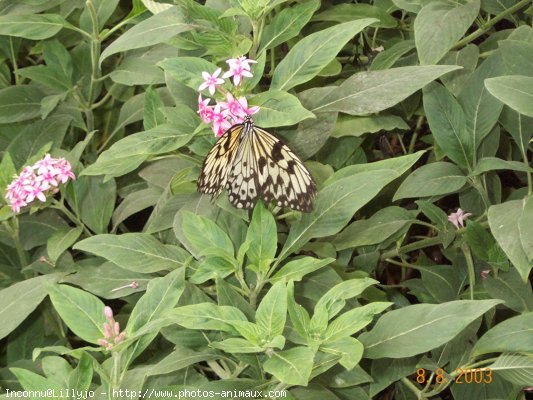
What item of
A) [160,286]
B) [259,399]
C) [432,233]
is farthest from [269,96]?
[432,233]

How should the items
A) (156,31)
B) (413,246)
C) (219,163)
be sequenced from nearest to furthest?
(219,163) → (156,31) → (413,246)

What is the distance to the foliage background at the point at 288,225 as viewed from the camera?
102 centimetres

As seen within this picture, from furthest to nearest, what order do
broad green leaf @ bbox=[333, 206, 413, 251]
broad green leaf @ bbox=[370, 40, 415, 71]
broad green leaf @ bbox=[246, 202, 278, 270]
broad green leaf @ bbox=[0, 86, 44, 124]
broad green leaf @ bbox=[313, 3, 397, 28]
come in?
1. broad green leaf @ bbox=[0, 86, 44, 124]
2. broad green leaf @ bbox=[313, 3, 397, 28]
3. broad green leaf @ bbox=[370, 40, 415, 71]
4. broad green leaf @ bbox=[333, 206, 413, 251]
5. broad green leaf @ bbox=[246, 202, 278, 270]

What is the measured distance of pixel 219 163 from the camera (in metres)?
1.12

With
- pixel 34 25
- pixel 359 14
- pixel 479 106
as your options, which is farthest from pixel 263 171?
pixel 34 25

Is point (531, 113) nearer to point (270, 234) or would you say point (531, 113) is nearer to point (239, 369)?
point (270, 234)

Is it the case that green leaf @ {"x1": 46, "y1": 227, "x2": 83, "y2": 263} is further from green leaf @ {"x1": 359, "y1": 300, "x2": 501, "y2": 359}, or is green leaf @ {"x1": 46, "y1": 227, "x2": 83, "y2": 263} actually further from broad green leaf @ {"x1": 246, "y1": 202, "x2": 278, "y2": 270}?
green leaf @ {"x1": 359, "y1": 300, "x2": 501, "y2": 359}

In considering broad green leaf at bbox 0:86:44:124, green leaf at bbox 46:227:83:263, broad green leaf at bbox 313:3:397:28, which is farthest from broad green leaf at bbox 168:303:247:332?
broad green leaf at bbox 0:86:44:124

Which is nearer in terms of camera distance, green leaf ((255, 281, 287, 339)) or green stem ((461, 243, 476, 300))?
green leaf ((255, 281, 287, 339))

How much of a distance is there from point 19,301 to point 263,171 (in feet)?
1.59

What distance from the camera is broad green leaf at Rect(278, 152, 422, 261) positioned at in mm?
1077

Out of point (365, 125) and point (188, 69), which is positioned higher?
point (188, 69)

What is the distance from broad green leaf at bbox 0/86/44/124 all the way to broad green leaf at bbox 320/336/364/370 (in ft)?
3.44
